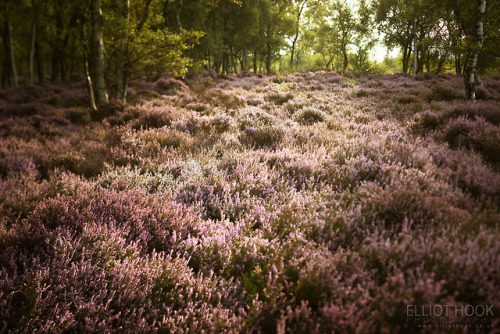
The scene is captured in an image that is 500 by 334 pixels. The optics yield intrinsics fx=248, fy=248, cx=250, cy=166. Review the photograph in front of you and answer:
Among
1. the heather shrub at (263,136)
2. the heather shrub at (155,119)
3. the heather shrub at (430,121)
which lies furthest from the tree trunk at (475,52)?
the heather shrub at (155,119)

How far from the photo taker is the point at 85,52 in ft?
28.6

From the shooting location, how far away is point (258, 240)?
231cm

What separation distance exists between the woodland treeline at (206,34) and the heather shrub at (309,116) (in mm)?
4296

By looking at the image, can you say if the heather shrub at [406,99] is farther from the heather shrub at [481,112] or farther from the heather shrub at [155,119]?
the heather shrub at [155,119]

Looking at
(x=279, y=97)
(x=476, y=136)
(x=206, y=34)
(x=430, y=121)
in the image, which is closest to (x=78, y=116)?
(x=279, y=97)

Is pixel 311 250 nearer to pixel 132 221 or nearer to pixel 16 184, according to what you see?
pixel 132 221

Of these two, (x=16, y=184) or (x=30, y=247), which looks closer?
(x=30, y=247)

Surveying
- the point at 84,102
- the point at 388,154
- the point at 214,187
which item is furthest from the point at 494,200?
the point at 84,102

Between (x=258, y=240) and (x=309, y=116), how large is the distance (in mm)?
5999

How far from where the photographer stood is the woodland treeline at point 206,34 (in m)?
8.72

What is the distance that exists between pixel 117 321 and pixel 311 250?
155 cm

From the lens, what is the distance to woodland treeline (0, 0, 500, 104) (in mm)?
8719

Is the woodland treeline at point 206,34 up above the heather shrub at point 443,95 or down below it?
above

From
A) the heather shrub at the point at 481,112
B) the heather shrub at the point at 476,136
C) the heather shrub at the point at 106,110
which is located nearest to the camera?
the heather shrub at the point at 476,136
